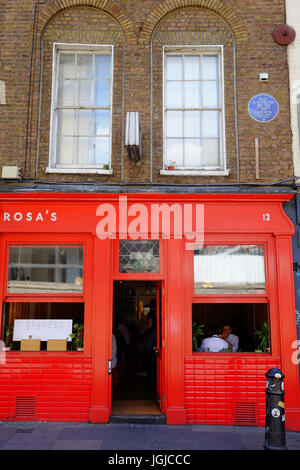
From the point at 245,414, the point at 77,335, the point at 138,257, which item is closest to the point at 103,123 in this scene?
the point at 138,257

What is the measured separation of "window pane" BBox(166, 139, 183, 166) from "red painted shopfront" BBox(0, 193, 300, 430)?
1.08m

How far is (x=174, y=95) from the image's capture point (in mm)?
8781

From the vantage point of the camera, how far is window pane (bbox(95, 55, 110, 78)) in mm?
8773

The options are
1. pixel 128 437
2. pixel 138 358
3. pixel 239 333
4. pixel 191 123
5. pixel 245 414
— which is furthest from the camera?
pixel 138 358

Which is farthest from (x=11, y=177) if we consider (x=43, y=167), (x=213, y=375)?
(x=213, y=375)

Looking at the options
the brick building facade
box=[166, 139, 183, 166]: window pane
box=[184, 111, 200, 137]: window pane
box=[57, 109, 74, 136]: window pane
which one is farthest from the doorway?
box=[57, 109, 74, 136]: window pane

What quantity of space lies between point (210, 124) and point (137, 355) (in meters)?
9.50

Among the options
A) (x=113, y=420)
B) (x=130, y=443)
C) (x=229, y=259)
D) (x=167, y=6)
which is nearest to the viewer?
(x=130, y=443)

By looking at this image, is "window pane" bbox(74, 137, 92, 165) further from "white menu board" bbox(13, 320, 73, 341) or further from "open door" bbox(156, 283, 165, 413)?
"white menu board" bbox(13, 320, 73, 341)

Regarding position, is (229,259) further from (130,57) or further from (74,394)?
(130,57)

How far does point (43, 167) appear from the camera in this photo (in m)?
8.27

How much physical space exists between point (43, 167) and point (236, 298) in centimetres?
455

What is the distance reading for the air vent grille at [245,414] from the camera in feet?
24.2

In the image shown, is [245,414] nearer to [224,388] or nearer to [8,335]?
[224,388]
